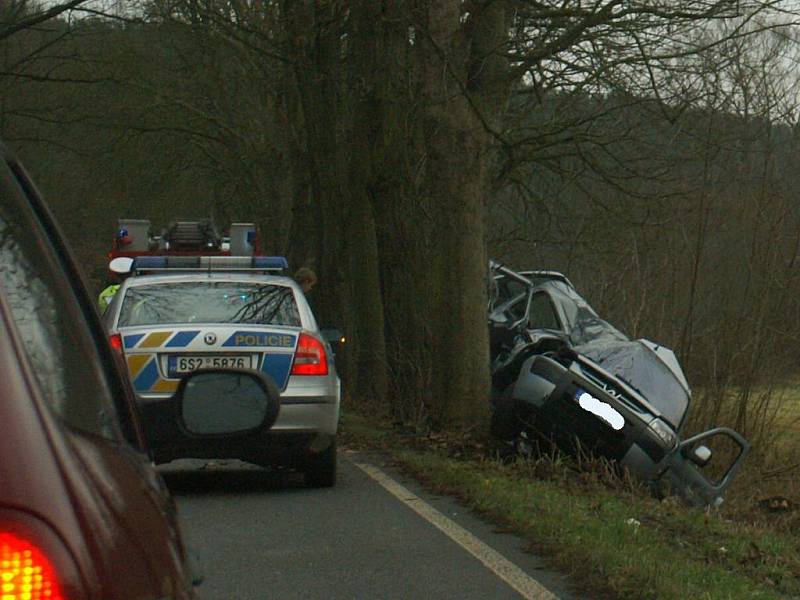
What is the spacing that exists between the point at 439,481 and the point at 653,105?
7.35 m

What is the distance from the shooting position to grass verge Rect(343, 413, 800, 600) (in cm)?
746

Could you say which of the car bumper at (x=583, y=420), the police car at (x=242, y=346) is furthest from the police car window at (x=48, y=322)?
the car bumper at (x=583, y=420)

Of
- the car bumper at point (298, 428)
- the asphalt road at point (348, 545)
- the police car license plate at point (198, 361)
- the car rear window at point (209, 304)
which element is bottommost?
the asphalt road at point (348, 545)

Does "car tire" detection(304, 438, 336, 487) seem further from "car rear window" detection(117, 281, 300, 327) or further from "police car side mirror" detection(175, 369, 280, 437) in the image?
"police car side mirror" detection(175, 369, 280, 437)

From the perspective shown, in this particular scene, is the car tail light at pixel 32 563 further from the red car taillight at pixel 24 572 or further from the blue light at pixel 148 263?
the blue light at pixel 148 263

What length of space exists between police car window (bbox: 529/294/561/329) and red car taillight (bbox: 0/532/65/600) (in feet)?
55.1

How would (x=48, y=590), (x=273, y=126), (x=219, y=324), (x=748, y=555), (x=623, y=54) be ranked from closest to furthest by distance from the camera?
(x=48, y=590) → (x=748, y=555) → (x=219, y=324) → (x=623, y=54) → (x=273, y=126)

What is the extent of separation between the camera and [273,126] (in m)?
32.0

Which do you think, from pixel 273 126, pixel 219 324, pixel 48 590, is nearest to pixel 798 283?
pixel 219 324

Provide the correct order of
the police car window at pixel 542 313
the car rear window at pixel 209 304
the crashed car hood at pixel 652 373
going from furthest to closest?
the police car window at pixel 542 313
the crashed car hood at pixel 652 373
the car rear window at pixel 209 304

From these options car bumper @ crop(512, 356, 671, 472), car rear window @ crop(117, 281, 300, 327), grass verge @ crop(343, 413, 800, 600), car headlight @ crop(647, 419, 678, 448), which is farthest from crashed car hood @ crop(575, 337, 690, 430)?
car rear window @ crop(117, 281, 300, 327)

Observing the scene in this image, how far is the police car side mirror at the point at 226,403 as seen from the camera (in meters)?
3.20

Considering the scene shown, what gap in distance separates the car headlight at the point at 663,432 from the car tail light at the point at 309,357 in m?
3.29

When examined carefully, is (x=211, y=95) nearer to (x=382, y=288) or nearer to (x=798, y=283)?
(x=382, y=288)
